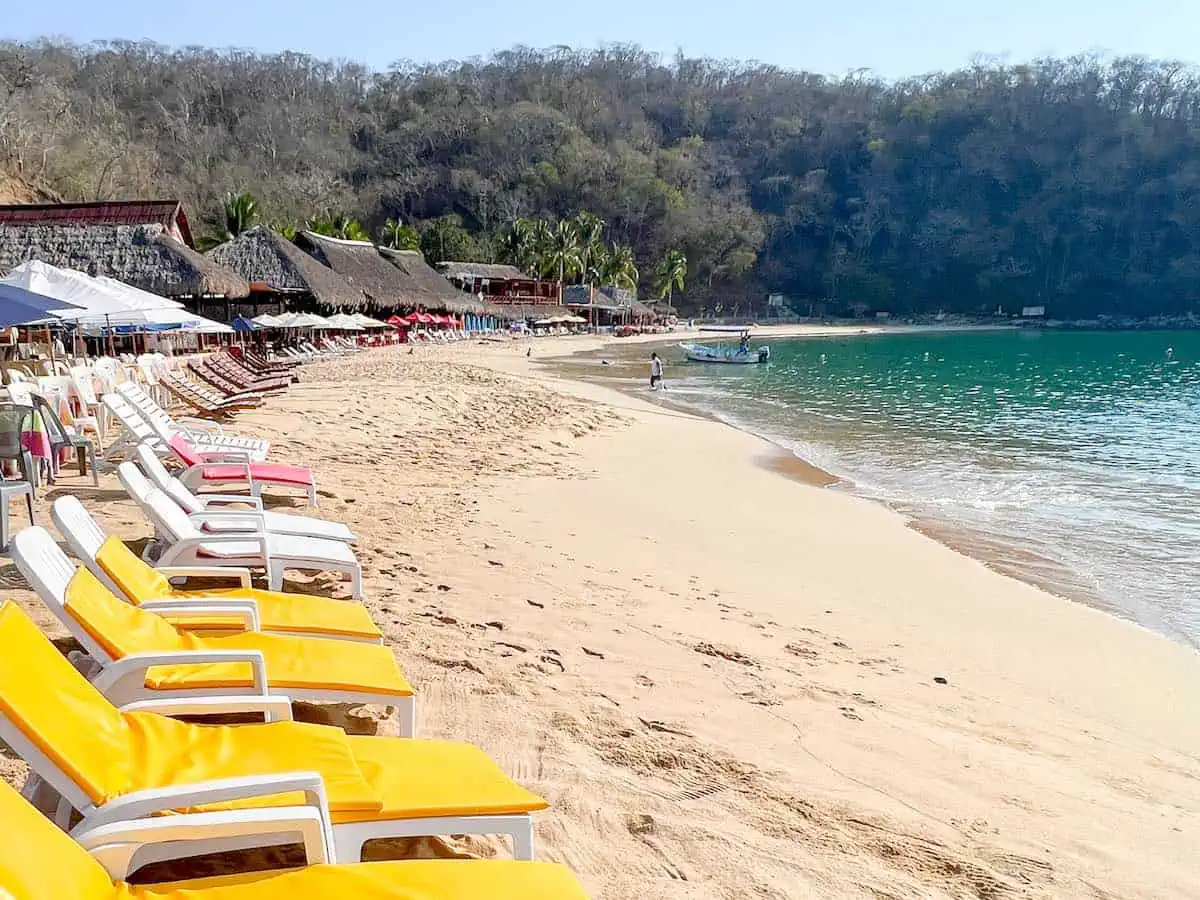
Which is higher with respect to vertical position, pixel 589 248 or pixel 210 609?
pixel 589 248

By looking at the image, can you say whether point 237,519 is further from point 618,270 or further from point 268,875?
point 618,270

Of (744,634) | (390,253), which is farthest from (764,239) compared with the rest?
(744,634)

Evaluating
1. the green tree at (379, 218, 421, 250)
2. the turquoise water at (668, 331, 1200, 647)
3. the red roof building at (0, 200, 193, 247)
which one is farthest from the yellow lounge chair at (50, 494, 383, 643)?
the green tree at (379, 218, 421, 250)

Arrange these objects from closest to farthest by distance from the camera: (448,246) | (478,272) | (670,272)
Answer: (478,272) → (448,246) → (670,272)

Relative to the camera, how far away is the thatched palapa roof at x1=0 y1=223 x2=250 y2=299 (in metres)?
24.4

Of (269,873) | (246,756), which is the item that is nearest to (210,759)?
(246,756)

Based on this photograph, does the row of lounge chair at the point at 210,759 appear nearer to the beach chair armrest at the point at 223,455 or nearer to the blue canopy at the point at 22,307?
the beach chair armrest at the point at 223,455

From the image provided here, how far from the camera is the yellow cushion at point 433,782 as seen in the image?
7.51 ft

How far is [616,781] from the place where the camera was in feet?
10.7

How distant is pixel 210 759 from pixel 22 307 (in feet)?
25.0

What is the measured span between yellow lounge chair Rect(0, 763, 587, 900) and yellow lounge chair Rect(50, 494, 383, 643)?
1.51 meters

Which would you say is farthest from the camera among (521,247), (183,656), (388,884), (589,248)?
(589,248)

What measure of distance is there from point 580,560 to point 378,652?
10.5 feet

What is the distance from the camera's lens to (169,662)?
2.85 metres
